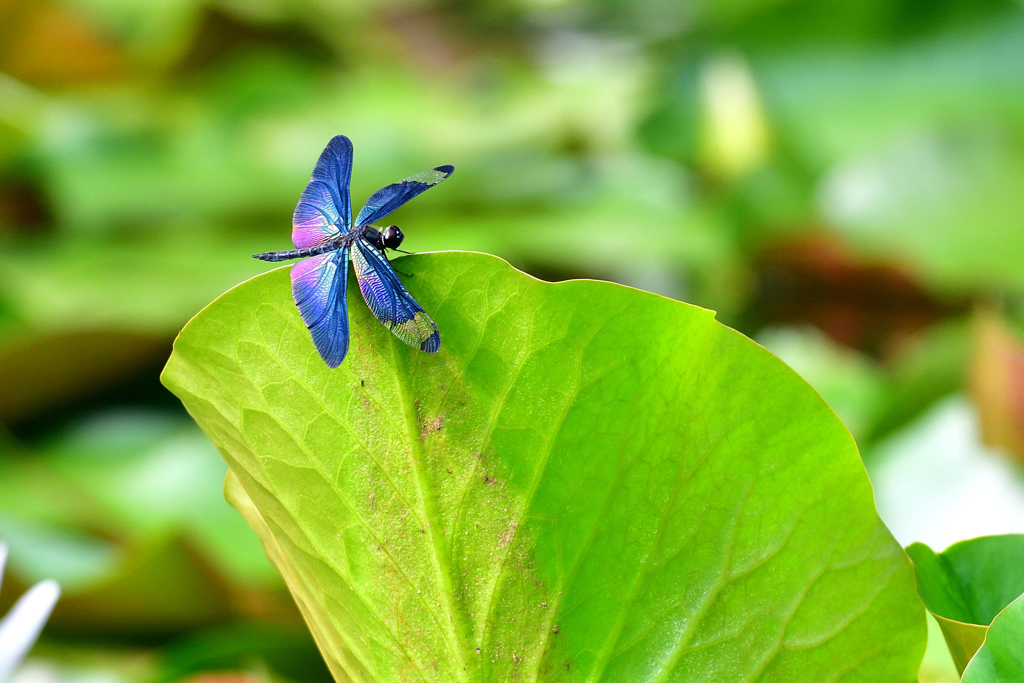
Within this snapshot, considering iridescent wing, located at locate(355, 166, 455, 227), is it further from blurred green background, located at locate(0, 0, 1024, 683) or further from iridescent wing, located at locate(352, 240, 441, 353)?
blurred green background, located at locate(0, 0, 1024, 683)

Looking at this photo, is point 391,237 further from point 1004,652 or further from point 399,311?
point 1004,652

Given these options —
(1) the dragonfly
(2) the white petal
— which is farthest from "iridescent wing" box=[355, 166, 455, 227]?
(2) the white petal

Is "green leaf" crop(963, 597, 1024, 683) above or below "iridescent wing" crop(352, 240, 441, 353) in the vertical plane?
below

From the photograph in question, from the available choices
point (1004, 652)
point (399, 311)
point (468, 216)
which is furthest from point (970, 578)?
point (468, 216)

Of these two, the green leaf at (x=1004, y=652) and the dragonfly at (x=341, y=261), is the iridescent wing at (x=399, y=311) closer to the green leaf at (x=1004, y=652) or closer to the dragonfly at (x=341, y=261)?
the dragonfly at (x=341, y=261)

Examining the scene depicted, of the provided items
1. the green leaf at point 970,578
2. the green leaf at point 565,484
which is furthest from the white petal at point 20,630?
the green leaf at point 970,578
